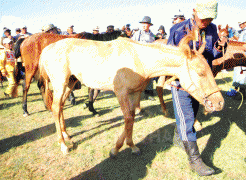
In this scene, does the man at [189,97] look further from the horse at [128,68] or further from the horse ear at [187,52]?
the horse ear at [187,52]

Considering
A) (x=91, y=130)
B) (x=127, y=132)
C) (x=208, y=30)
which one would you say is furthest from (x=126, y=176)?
(x=208, y=30)

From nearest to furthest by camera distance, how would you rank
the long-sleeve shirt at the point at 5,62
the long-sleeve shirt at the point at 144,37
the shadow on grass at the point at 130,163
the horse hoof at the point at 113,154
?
the shadow on grass at the point at 130,163, the horse hoof at the point at 113,154, the long-sleeve shirt at the point at 144,37, the long-sleeve shirt at the point at 5,62

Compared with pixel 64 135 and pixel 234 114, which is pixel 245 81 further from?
pixel 64 135

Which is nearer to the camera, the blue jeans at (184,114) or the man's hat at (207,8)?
the man's hat at (207,8)

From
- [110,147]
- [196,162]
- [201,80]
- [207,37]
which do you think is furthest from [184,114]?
[110,147]

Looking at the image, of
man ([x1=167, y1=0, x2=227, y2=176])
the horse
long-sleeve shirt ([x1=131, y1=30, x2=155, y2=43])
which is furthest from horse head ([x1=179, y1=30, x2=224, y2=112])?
long-sleeve shirt ([x1=131, y1=30, x2=155, y2=43])

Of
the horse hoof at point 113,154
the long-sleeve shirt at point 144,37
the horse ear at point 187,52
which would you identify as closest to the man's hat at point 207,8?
the horse ear at point 187,52

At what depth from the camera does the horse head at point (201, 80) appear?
1.99 metres

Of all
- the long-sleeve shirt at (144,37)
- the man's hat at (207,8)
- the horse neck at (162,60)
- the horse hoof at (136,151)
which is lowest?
the horse hoof at (136,151)

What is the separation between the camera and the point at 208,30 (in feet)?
7.59

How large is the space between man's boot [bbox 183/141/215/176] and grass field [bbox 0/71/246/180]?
0.12 meters

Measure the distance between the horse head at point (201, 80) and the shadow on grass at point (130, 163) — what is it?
1369mm

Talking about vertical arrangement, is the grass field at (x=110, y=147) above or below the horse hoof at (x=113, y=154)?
below

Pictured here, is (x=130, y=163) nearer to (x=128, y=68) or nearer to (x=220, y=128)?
(x=128, y=68)
